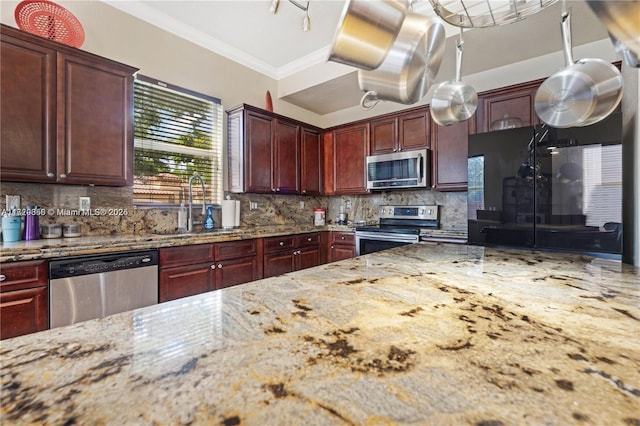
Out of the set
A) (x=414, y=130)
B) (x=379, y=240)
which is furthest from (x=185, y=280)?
(x=414, y=130)

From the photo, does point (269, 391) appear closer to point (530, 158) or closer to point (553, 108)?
point (553, 108)

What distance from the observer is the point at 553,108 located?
1.48 m

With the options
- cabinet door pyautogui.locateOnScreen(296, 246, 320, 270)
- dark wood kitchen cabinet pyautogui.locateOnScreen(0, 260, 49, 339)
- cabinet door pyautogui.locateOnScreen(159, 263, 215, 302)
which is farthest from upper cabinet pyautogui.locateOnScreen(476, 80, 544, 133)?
dark wood kitchen cabinet pyautogui.locateOnScreen(0, 260, 49, 339)

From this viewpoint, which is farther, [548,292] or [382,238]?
[382,238]

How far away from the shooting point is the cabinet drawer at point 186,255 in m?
2.19

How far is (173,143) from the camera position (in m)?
2.91

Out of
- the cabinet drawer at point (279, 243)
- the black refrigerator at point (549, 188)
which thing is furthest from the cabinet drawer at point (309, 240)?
the black refrigerator at point (549, 188)

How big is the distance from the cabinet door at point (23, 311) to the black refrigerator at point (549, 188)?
3.14 m

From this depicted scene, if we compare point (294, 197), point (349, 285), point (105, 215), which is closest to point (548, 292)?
point (349, 285)

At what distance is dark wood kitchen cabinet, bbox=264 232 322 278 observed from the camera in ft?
9.87

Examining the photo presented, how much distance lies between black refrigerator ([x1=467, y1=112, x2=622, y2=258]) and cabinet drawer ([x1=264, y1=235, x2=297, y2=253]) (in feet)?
5.91

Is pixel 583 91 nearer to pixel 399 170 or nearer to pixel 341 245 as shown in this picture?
pixel 399 170

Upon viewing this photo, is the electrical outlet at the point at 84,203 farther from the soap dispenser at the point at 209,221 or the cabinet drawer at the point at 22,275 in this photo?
the soap dispenser at the point at 209,221

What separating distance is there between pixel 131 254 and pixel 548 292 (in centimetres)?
227
